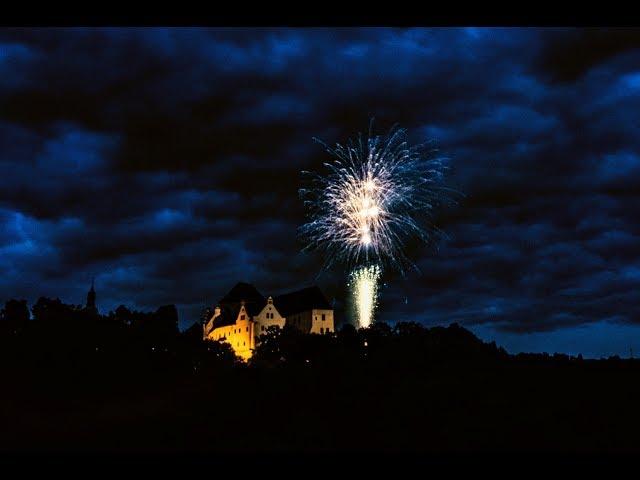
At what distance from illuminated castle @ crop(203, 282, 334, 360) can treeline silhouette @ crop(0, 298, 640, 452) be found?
39.0 metres

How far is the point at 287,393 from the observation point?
→ 73.9 meters

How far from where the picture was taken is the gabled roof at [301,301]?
489 ft

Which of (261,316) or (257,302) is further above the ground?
(257,302)

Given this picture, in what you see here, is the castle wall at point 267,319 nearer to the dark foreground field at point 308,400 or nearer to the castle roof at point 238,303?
the castle roof at point 238,303

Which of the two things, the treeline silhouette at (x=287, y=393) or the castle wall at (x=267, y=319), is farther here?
the castle wall at (x=267, y=319)

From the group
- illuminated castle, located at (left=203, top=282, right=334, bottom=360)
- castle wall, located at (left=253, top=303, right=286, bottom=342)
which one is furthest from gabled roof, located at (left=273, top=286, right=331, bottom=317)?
castle wall, located at (left=253, top=303, right=286, bottom=342)

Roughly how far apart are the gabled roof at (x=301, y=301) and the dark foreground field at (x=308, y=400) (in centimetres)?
4536

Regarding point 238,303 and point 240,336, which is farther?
point 238,303

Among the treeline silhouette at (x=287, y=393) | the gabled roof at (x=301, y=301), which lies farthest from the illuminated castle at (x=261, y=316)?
the treeline silhouette at (x=287, y=393)

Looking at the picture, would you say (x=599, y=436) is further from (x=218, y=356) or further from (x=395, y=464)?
(x=218, y=356)

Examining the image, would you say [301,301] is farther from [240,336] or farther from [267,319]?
[240,336]

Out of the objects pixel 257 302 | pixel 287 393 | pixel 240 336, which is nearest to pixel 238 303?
pixel 257 302

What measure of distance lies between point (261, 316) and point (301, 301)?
9503mm
